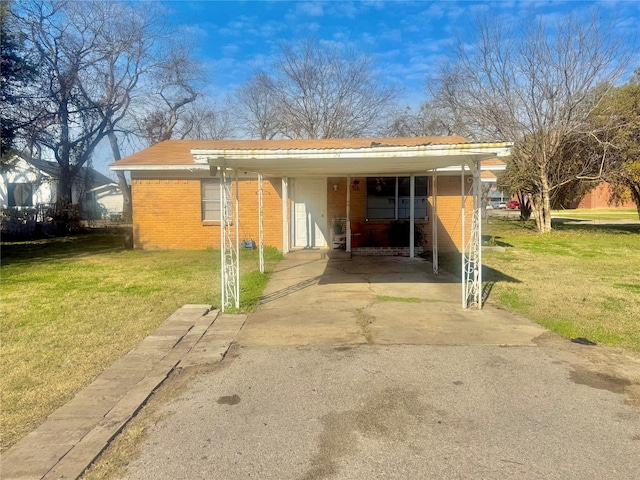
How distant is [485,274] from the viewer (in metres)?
10.2

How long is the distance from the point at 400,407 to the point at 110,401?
94.7 inches

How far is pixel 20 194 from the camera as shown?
2998 cm

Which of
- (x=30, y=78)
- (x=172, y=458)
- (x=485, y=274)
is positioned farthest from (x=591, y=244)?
(x=30, y=78)

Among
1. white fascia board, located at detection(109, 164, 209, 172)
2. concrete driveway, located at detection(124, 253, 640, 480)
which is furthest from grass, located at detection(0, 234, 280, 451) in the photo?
white fascia board, located at detection(109, 164, 209, 172)

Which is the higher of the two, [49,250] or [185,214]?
[185,214]

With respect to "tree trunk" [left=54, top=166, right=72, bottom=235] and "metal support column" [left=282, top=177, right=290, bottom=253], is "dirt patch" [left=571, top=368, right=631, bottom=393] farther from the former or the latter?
"tree trunk" [left=54, top=166, right=72, bottom=235]

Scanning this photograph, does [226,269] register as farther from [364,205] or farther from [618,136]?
[618,136]

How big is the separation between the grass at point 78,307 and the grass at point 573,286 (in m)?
4.55

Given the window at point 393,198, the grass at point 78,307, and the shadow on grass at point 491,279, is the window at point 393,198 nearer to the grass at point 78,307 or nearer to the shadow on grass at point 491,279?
the grass at point 78,307

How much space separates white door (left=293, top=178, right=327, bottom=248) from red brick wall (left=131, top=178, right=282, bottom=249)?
62cm

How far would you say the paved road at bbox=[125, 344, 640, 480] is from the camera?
2.78 m

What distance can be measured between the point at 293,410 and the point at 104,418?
145 cm

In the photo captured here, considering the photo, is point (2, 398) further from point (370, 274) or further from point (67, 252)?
point (67, 252)

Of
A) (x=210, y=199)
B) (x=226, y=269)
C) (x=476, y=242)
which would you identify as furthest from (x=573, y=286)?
(x=210, y=199)
